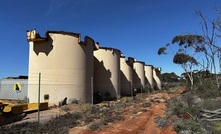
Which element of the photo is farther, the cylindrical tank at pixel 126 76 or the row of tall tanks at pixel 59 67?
the cylindrical tank at pixel 126 76

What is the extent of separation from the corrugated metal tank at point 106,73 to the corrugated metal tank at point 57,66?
5.78 meters

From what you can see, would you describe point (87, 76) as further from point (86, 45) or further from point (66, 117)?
point (66, 117)

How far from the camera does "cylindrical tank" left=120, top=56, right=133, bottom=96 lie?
29.8 m

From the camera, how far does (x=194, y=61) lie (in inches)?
1328

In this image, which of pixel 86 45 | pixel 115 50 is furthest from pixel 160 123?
pixel 115 50

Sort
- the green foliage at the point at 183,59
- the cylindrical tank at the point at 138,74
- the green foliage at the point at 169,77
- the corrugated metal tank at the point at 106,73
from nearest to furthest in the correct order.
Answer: the corrugated metal tank at the point at 106,73 < the green foliage at the point at 183,59 < the cylindrical tank at the point at 138,74 < the green foliage at the point at 169,77

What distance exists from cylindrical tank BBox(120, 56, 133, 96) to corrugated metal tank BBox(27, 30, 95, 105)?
13.5 meters

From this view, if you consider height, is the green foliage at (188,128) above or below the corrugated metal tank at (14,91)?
below

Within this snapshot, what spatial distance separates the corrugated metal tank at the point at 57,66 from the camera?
632 inches

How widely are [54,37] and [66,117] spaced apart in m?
8.13

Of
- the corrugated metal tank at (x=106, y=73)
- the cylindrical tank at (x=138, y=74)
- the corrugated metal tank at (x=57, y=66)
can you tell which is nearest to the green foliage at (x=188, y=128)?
the corrugated metal tank at (x=57, y=66)

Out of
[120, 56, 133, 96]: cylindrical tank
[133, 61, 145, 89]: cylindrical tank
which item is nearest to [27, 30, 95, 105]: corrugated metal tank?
[120, 56, 133, 96]: cylindrical tank

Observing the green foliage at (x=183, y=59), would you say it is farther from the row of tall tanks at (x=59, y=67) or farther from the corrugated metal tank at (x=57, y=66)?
the corrugated metal tank at (x=57, y=66)

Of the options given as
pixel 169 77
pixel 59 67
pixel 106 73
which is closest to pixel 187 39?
pixel 106 73
